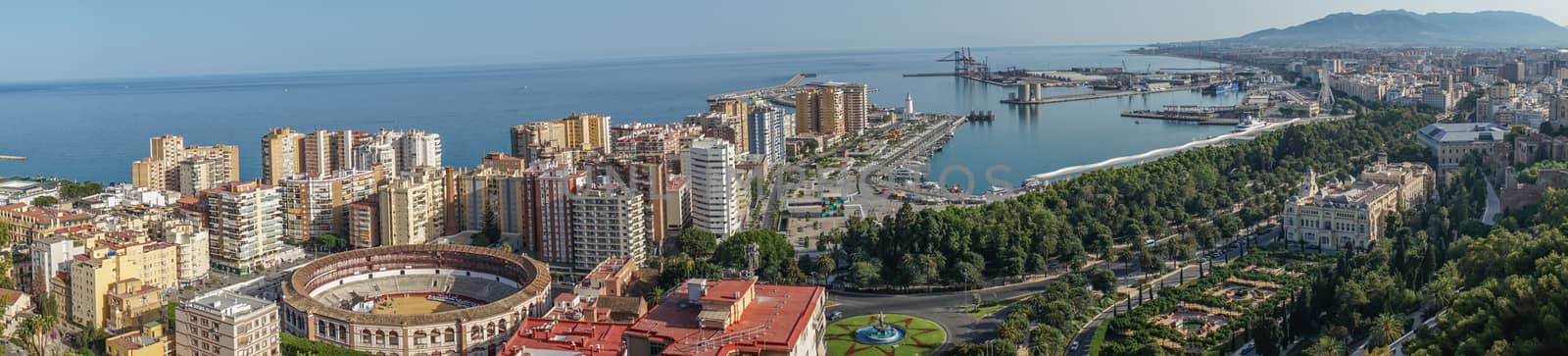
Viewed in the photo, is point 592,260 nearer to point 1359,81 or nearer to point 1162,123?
point 1162,123

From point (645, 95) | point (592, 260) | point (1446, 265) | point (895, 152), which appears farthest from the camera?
point (645, 95)

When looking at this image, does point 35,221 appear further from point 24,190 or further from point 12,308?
point 24,190

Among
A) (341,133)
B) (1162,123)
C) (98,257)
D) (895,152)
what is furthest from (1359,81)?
(98,257)

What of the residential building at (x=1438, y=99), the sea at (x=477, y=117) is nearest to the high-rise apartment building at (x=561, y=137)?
the sea at (x=477, y=117)

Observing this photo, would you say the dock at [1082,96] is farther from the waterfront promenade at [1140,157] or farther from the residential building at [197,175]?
the residential building at [197,175]

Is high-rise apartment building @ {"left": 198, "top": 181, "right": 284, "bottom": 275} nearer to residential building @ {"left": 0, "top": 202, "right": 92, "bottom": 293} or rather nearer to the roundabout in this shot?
residential building @ {"left": 0, "top": 202, "right": 92, "bottom": 293}
